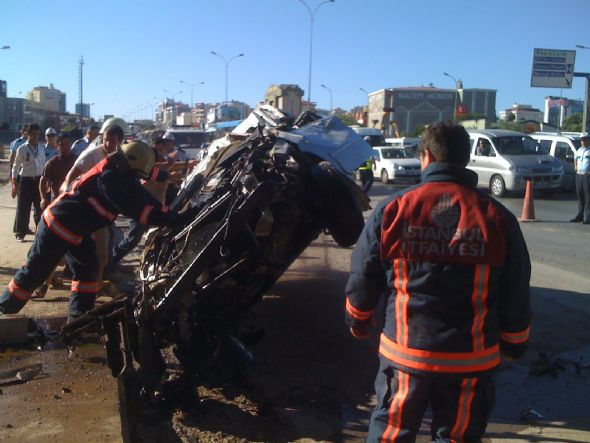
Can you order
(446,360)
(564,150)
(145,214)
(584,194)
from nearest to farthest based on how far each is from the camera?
(446,360), (145,214), (584,194), (564,150)

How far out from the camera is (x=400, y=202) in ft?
8.18

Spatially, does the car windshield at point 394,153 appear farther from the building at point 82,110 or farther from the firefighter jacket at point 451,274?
the building at point 82,110

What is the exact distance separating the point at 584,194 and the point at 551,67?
31022 mm

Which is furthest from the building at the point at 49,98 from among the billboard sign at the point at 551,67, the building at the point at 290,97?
the billboard sign at the point at 551,67

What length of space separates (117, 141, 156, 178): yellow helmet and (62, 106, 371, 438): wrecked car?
0.46 metres

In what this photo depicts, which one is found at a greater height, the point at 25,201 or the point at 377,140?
the point at 377,140

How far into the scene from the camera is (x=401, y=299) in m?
2.50

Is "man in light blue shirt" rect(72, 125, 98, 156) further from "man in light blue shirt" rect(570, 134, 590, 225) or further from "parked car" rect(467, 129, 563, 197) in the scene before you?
"parked car" rect(467, 129, 563, 197)

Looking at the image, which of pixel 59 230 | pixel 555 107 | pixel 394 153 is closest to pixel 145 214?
pixel 59 230

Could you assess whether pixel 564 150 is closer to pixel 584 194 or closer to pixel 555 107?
pixel 584 194

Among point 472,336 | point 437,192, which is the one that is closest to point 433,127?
point 437,192

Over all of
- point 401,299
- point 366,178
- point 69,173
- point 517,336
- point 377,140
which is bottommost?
point 366,178

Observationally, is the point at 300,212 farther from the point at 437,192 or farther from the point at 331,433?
the point at 437,192

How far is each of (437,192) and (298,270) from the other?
19.1ft
